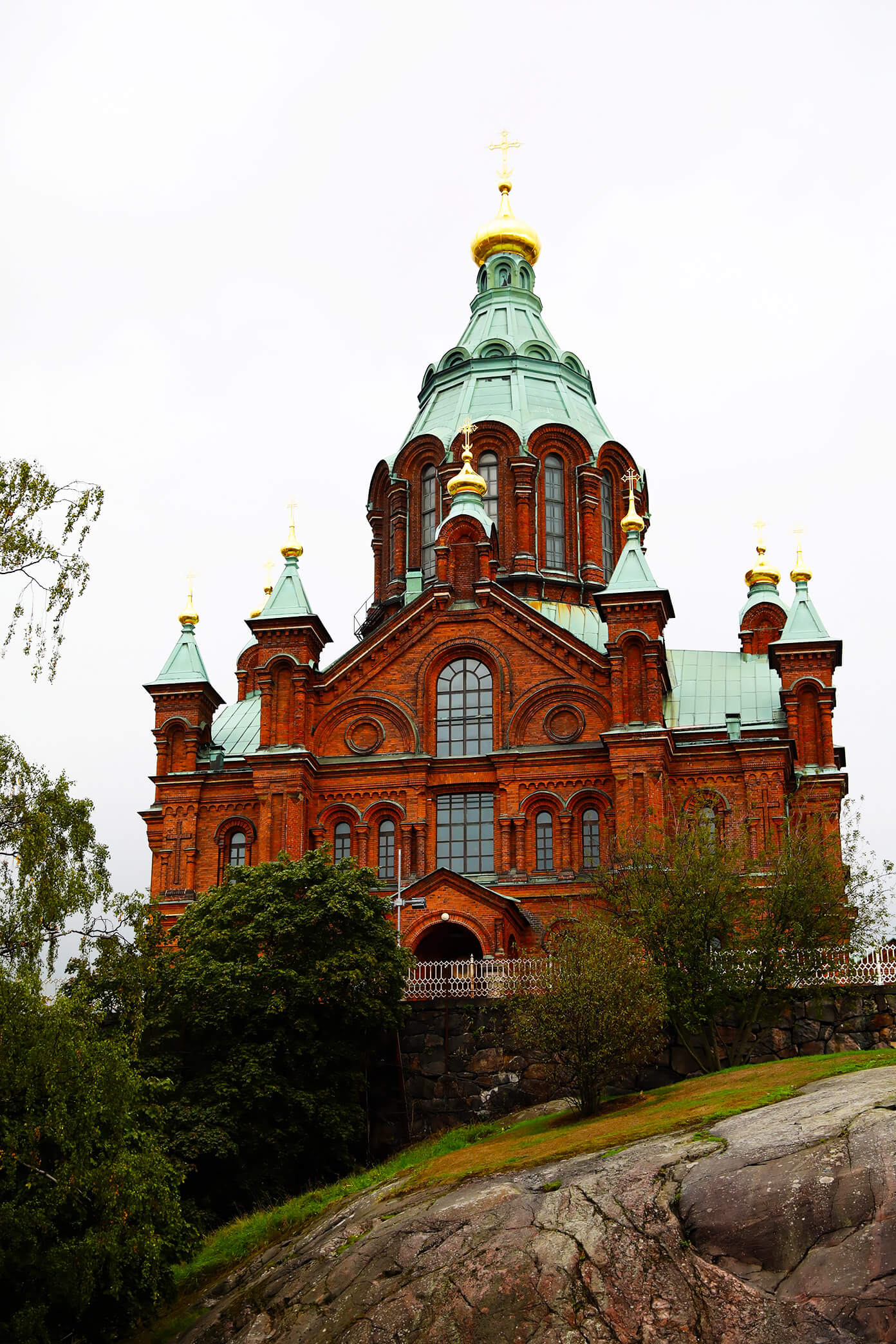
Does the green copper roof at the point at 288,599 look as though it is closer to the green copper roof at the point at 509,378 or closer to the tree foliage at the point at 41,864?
the green copper roof at the point at 509,378

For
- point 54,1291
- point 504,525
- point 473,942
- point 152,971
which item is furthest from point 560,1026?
point 504,525

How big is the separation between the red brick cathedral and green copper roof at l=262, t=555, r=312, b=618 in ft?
0.25

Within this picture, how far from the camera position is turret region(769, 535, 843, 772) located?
51.5 m

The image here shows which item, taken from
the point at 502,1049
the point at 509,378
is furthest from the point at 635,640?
the point at 509,378

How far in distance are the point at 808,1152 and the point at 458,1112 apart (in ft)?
45.4

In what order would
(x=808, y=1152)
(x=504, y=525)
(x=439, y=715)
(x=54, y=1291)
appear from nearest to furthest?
(x=808, y=1152)
(x=54, y=1291)
(x=439, y=715)
(x=504, y=525)

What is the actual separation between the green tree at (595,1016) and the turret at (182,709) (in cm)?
2084

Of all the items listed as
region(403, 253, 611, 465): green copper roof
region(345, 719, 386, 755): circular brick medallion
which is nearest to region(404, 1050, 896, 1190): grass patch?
region(345, 719, 386, 755): circular brick medallion

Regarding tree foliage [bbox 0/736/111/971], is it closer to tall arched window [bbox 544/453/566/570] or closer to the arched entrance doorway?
the arched entrance doorway

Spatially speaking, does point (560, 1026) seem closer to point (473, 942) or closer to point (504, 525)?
point (473, 942)

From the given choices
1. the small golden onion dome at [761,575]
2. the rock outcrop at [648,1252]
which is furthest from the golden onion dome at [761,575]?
the rock outcrop at [648,1252]

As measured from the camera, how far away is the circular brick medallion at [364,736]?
167 feet

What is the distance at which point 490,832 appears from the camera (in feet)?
163

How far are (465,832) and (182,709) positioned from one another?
9.95 m
